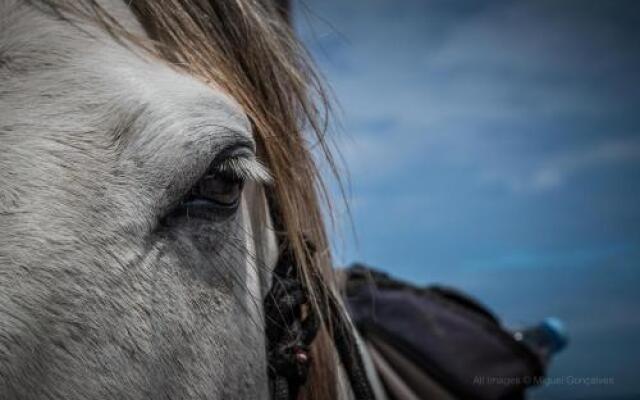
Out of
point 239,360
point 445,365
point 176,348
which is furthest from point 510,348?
point 176,348

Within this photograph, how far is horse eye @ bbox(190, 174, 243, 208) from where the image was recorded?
1.20 metres

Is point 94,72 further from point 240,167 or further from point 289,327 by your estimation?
point 289,327

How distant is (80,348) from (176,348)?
0.62 feet

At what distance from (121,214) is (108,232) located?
0.14 feet

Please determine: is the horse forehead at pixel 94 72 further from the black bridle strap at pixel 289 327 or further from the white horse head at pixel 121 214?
the black bridle strap at pixel 289 327

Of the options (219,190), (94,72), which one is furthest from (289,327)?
(94,72)

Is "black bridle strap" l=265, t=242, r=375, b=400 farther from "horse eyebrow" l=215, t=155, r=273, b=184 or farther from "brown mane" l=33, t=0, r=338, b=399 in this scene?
"horse eyebrow" l=215, t=155, r=273, b=184

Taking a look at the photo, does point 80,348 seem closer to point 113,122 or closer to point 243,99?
point 113,122

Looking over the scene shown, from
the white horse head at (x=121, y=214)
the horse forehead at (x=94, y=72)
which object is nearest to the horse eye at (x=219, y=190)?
the white horse head at (x=121, y=214)

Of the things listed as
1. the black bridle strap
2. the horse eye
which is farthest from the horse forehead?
the black bridle strap

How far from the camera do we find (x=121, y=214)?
107 cm

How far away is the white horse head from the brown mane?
0.01 m

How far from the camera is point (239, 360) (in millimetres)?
1269

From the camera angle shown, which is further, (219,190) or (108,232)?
(219,190)
